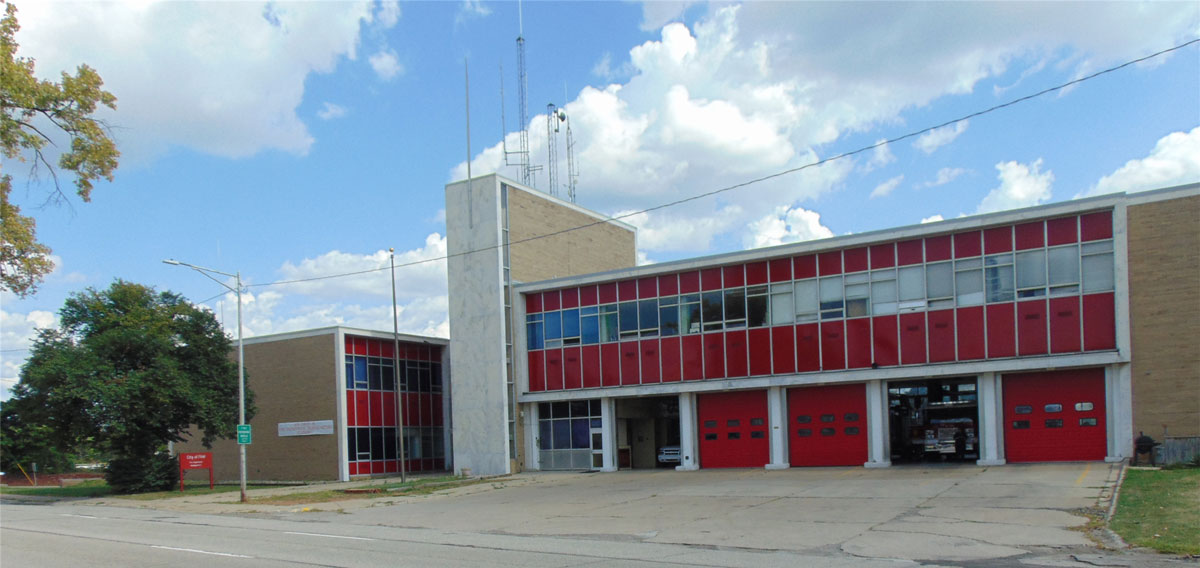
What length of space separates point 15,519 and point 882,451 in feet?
93.5

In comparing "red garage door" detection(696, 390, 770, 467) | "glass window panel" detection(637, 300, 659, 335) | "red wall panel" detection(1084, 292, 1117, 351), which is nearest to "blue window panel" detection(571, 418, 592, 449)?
"glass window panel" detection(637, 300, 659, 335)

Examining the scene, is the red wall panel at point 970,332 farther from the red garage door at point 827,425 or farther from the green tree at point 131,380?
the green tree at point 131,380

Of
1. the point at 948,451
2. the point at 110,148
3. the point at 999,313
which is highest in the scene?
the point at 110,148

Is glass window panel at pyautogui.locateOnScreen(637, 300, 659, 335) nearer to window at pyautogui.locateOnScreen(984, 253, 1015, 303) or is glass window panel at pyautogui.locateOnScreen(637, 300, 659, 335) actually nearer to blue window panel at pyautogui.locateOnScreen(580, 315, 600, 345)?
blue window panel at pyautogui.locateOnScreen(580, 315, 600, 345)

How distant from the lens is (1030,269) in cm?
2900

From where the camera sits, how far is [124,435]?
3522cm

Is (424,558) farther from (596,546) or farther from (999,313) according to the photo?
(999,313)

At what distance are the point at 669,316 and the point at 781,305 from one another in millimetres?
4960

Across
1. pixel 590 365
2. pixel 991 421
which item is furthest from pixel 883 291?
pixel 590 365

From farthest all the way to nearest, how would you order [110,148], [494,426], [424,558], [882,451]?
1. [494,426]
2. [882,451]
3. [424,558]
4. [110,148]

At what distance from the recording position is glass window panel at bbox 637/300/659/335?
3684 centimetres

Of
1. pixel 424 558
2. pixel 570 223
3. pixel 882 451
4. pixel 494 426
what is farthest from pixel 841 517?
pixel 570 223

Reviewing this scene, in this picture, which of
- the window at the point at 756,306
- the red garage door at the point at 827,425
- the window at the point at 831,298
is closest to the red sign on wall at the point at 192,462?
the window at the point at 756,306

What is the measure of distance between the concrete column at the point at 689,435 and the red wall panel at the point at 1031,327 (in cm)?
1255
